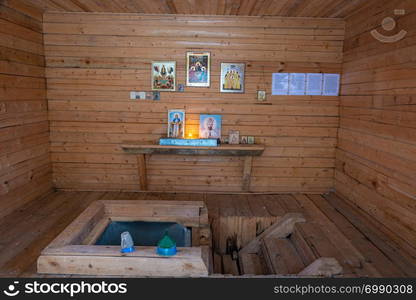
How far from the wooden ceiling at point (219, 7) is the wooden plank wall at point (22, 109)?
18.0 inches

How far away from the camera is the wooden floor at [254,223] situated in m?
3.18

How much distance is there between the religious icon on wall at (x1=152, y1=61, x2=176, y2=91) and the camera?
5.16 metres

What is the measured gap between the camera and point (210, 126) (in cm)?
527

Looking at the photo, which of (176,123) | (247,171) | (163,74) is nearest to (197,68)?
(163,74)

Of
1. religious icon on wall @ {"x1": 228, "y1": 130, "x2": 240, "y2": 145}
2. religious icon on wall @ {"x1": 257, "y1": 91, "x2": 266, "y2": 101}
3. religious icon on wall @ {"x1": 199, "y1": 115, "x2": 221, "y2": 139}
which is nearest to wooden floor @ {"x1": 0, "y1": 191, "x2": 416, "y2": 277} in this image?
religious icon on wall @ {"x1": 228, "y1": 130, "x2": 240, "y2": 145}

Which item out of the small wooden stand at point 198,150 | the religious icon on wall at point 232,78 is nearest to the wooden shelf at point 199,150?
the small wooden stand at point 198,150

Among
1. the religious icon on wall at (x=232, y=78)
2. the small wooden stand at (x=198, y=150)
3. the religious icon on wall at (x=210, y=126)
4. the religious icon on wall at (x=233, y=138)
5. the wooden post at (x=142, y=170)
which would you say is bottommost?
the wooden post at (x=142, y=170)

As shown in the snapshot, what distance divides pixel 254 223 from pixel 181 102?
224cm

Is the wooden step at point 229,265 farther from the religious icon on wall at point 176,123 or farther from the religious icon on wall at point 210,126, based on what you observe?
the religious icon on wall at point 176,123

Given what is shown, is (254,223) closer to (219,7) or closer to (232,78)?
(232,78)

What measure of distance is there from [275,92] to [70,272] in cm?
387

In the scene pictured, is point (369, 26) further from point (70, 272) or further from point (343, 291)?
point (70, 272)

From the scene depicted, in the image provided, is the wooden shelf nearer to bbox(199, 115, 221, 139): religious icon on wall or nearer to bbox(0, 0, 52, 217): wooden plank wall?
bbox(199, 115, 221, 139): religious icon on wall

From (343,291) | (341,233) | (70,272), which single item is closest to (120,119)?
(70,272)
